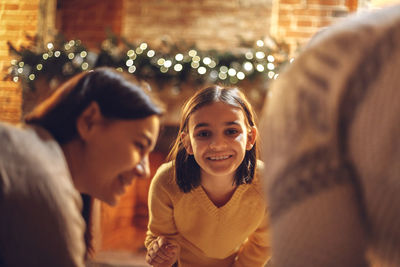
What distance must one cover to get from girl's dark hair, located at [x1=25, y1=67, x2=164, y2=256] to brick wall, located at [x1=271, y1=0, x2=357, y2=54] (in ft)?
6.82

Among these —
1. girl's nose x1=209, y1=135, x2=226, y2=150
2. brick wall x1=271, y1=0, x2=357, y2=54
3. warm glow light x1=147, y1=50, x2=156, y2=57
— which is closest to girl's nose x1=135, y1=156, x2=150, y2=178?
girl's nose x1=209, y1=135, x2=226, y2=150

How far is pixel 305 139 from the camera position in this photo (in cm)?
40

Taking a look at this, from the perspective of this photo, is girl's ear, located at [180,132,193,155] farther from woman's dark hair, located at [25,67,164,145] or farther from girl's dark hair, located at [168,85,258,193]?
woman's dark hair, located at [25,67,164,145]

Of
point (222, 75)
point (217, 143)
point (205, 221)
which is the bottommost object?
point (205, 221)

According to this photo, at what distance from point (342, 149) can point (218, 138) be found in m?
0.85

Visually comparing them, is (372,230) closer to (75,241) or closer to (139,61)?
(75,241)

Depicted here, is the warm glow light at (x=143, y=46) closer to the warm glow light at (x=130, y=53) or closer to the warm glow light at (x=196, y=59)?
the warm glow light at (x=130, y=53)

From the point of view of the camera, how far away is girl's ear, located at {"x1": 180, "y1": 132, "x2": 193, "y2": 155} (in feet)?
4.48

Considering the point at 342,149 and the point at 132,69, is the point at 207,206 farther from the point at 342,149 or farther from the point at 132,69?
the point at 132,69

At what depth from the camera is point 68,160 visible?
0.82 m

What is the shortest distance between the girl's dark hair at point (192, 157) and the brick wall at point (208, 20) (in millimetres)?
2198

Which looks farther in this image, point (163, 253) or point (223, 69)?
point (223, 69)

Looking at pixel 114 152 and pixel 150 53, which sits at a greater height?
pixel 150 53

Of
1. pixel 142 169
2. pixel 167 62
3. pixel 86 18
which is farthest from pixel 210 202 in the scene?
pixel 86 18
